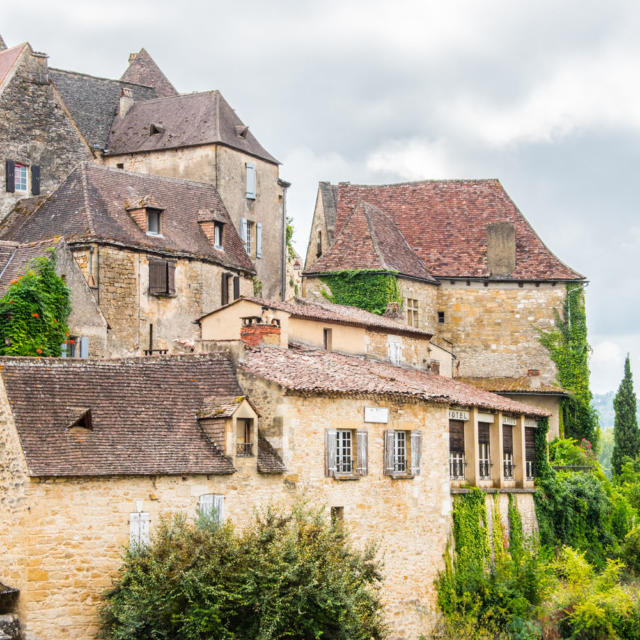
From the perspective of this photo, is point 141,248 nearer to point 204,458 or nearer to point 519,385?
point 204,458

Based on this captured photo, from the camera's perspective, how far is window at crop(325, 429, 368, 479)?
90.8 feet

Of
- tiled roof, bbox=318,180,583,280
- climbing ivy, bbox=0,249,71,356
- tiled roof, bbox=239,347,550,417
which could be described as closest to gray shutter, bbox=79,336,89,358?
climbing ivy, bbox=0,249,71,356

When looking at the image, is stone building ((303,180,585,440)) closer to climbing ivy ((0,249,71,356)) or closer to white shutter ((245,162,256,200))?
white shutter ((245,162,256,200))

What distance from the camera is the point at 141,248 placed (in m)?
40.4

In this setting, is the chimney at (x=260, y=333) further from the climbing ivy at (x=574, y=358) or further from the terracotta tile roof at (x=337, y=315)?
the climbing ivy at (x=574, y=358)

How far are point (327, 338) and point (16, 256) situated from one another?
10851 mm

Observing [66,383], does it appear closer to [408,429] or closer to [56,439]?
[56,439]

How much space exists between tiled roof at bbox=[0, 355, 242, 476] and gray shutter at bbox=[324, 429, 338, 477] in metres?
2.33

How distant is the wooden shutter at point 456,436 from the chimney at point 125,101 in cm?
2504

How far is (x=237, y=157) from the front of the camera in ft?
161

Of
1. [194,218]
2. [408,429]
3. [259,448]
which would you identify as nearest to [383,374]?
[408,429]

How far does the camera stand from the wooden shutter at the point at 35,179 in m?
47.1

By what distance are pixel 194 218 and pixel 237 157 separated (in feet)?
18.6

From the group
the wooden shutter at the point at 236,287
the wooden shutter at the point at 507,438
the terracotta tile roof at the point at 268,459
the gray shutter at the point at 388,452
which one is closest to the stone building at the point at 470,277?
the wooden shutter at the point at 236,287
